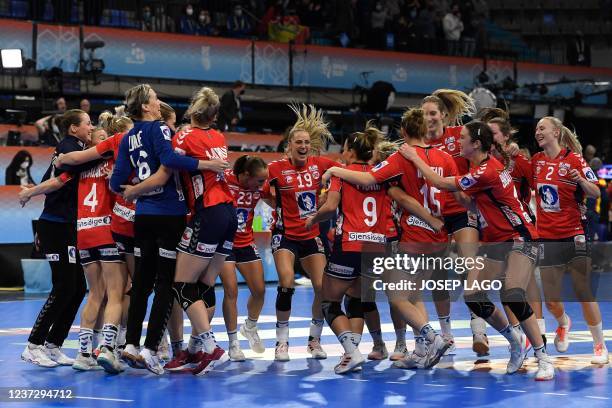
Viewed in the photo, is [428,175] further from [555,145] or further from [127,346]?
[127,346]

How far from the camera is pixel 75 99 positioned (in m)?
18.3

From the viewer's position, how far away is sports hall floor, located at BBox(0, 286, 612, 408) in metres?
6.83

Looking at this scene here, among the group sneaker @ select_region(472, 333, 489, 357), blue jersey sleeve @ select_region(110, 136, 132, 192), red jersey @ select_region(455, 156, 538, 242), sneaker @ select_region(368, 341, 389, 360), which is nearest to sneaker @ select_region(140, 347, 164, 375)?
blue jersey sleeve @ select_region(110, 136, 132, 192)

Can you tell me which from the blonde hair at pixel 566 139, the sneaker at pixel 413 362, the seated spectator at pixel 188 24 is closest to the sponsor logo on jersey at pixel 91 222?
the sneaker at pixel 413 362

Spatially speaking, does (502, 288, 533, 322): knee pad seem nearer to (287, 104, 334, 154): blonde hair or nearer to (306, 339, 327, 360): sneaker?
(306, 339, 327, 360): sneaker

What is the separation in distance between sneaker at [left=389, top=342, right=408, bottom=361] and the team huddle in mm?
11

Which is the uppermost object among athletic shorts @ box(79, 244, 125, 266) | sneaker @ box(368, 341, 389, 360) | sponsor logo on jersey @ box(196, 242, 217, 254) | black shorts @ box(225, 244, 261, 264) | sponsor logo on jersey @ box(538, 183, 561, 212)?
sponsor logo on jersey @ box(538, 183, 561, 212)

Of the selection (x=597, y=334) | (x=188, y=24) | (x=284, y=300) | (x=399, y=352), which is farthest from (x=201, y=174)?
(x=188, y=24)

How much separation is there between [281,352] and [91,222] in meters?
2.00

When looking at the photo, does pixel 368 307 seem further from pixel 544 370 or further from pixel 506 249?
pixel 544 370

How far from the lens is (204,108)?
7.91 m

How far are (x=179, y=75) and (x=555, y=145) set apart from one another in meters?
12.0

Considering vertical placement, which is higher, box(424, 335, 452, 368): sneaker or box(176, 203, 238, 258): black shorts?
box(176, 203, 238, 258): black shorts

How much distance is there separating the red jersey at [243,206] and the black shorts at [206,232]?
4.48 feet
